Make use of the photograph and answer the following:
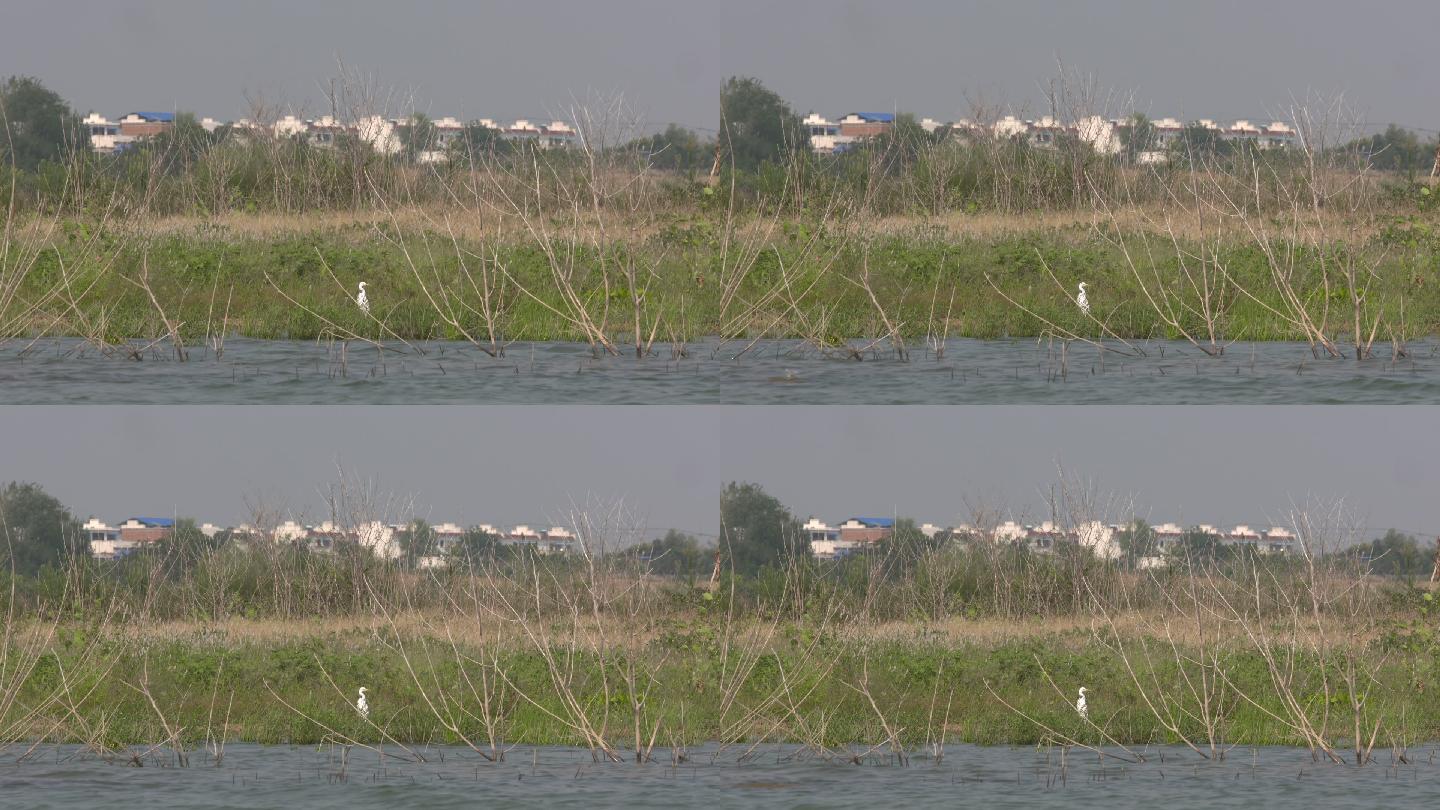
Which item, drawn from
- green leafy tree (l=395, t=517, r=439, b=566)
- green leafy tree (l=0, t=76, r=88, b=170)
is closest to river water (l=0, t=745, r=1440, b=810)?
green leafy tree (l=395, t=517, r=439, b=566)

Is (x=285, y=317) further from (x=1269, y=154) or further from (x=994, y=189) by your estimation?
(x=1269, y=154)

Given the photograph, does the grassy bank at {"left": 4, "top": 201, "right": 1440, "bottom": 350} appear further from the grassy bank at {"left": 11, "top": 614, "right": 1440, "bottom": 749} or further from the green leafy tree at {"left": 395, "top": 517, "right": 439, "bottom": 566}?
the grassy bank at {"left": 11, "top": 614, "right": 1440, "bottom": 749}

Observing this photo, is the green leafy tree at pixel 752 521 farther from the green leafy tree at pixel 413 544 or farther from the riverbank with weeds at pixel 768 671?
the green leafy tree at pixel 413 544

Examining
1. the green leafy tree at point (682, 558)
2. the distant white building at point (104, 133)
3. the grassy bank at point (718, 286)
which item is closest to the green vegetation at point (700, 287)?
the grassy bank at point (718, 286)

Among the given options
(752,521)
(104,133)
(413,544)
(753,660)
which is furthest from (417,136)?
(753,660)

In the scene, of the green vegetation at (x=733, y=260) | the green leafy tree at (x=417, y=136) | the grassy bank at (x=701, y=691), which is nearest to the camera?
the grassy bank at (x=701, y=691)

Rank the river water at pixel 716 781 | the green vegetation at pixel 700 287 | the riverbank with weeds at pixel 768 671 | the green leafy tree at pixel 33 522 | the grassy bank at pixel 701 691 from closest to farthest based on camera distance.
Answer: the river water at pixel 716 781 < the riverbank with weeds at pixel 768 671 < the grassy bank at pixel 701 691 < the green vegetation at pixel 700 287 < the green leafy tree at pixel 33 522
